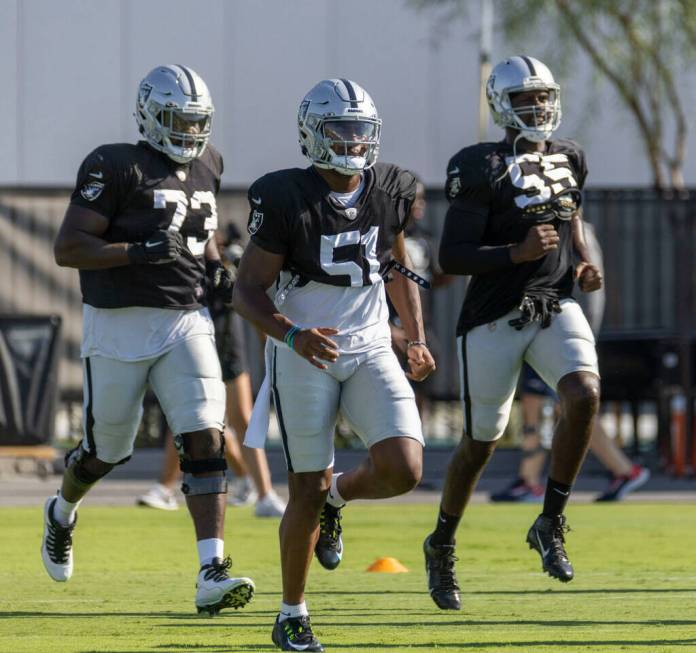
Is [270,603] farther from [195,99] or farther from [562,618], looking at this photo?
[195,99]

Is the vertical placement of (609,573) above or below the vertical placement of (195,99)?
below

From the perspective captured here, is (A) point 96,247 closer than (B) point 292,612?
No

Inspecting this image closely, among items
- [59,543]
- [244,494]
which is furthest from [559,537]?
[244,494]

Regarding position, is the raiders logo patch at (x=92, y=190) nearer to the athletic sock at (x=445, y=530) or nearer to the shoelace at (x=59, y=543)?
the shoelace at (x=59, y=543)

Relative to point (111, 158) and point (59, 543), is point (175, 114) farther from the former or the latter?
point (59, 543)

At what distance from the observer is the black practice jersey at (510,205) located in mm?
7863

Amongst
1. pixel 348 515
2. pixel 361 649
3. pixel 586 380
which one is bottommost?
pixel 348 515

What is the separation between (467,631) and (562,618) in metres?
0.53

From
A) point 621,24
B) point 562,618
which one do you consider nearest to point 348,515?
point 562,618

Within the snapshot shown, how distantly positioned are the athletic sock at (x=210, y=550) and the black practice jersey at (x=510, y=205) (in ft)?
4.74

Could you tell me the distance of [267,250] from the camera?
21.4 feet

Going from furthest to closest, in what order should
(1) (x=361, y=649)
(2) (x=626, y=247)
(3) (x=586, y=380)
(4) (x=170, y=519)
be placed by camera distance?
(2) (x=626, y=247) < (4) (x=170, y=519) < (3) (x=586, y=380) < (1) (x=361, y=649)

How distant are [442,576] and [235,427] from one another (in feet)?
14.2

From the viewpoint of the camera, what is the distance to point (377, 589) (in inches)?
333
